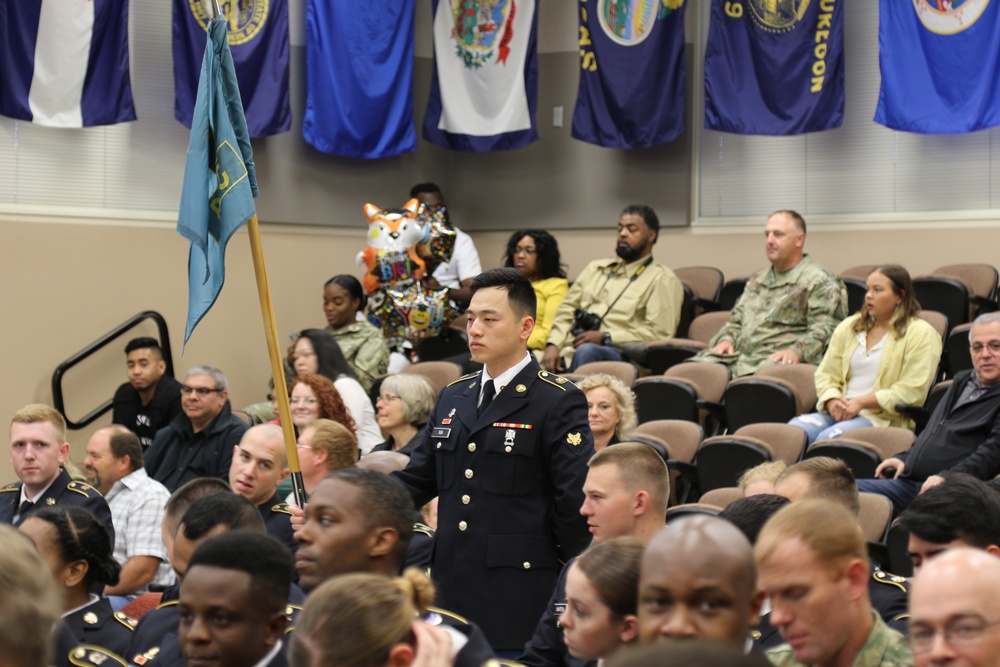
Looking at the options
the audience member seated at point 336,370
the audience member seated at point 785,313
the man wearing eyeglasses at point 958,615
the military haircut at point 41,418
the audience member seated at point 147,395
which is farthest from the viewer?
the audience member seated at point 147,395

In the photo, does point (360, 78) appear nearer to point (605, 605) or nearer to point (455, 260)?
point (455, 260)

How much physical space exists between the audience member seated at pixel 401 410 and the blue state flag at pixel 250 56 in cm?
305

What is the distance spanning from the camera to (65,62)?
7.83 meters

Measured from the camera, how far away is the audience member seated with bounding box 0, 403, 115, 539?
191 inches

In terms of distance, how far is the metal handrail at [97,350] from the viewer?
7746mm

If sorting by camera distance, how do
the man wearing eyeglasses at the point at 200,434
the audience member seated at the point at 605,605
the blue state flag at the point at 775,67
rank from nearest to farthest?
the audience member seated at the point at 605,605, the man wearing eyeglasses at the point at 200,434, the blue state flag at the point at 775,67

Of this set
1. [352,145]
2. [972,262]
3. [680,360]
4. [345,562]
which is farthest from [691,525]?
[352,145]

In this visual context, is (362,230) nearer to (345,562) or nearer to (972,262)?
(972,262)

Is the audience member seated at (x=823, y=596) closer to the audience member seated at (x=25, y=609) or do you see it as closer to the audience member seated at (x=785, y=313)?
the audience member seated at (x=25, y=609)

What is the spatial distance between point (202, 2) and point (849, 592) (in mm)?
7012

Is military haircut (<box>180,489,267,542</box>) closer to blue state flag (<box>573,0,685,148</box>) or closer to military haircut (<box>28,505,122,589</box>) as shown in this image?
military haircut (<box>28,505,122,589</box>)

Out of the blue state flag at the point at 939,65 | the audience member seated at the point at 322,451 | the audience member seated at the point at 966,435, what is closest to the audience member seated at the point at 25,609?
the audience member seated at the point at 322,451

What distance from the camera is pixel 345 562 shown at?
2.79 metres

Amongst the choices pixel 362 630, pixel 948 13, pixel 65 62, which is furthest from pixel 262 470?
pixel 948 13
